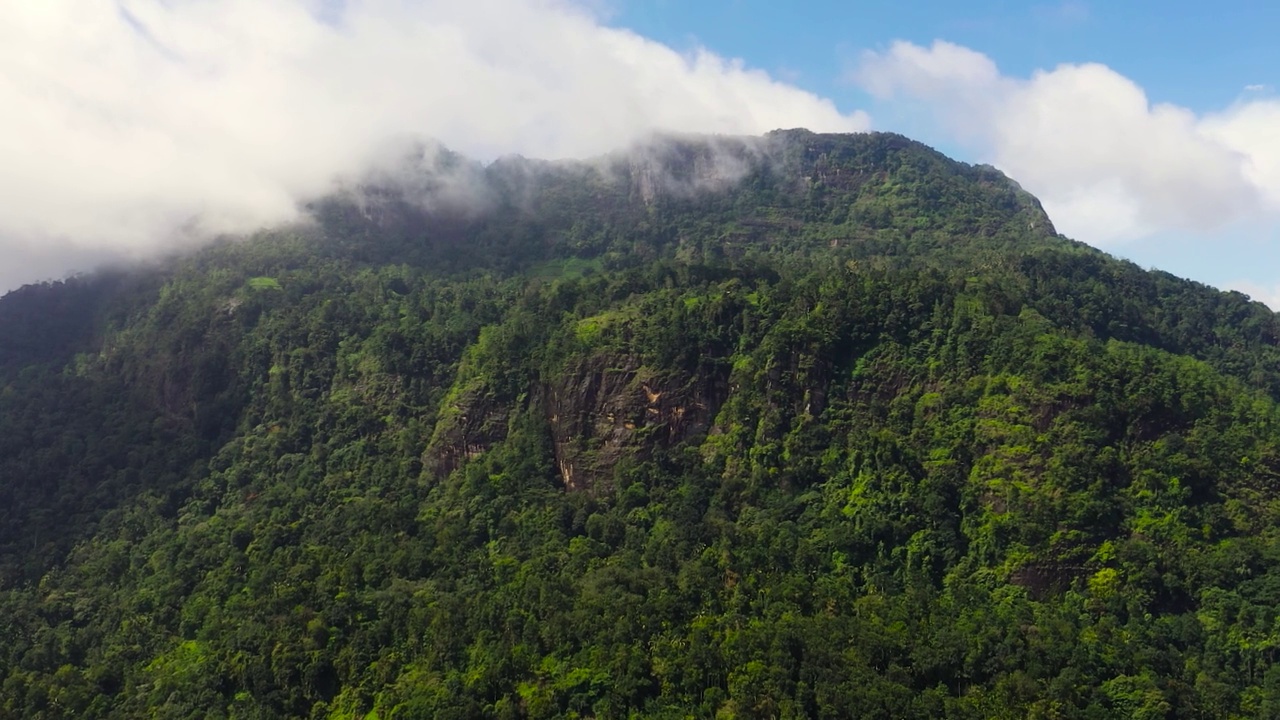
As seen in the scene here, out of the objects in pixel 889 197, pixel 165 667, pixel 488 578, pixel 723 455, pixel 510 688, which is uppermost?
pixel 889 197

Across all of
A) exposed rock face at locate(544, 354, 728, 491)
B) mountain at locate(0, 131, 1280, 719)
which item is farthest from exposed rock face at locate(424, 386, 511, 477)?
exposed rock face at locate(544, 354, 728, 491)

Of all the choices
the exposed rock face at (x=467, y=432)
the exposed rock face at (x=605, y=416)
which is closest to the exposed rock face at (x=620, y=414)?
the exposed rock face at (x=605, y=416)

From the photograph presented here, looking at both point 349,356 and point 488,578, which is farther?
point 349,356

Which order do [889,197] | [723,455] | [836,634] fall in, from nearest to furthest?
[836,634], [723,455], [889,197]

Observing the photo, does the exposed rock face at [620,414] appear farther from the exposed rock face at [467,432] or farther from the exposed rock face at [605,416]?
the exposed rock face at [467,432]

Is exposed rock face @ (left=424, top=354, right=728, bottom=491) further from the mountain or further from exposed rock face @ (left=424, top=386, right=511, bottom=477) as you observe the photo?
the mountain

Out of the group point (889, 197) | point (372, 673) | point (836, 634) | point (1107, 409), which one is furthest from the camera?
point (889, 197)

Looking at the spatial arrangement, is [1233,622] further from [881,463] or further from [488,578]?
[488,578]

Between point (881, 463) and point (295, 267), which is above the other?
point (295, 267)

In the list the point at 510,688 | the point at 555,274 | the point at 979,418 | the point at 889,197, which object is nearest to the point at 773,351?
the point at 979,418
